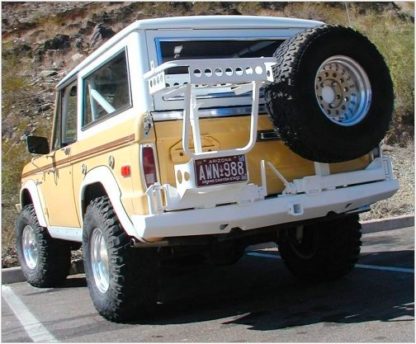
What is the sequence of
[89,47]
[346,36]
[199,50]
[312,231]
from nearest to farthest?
[346,36]
[199,50]
[312,231]
[89,47]

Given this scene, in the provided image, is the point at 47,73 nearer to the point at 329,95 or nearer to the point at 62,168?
the point at 62,168

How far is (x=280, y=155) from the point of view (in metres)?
4.71

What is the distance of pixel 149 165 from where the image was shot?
14.3 feet

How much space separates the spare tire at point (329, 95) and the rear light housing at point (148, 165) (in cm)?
89

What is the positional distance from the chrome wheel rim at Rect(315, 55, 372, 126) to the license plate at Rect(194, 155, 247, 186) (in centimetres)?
76

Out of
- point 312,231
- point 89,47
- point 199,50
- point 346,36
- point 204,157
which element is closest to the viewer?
point 204,157

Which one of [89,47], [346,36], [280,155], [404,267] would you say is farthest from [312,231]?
[89,47]

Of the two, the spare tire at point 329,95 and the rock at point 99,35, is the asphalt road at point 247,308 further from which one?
the rock at point 99,35

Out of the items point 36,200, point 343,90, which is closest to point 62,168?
point 36,200

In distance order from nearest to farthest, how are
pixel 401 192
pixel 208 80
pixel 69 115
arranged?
pixel 208 80, pixel 69 115, pixel 401 192

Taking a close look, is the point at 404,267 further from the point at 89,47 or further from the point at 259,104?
the point at 89,47

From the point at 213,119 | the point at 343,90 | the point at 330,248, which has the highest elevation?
the point at 343,90

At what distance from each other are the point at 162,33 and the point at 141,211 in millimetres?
1347

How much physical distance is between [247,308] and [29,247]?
127 inches
